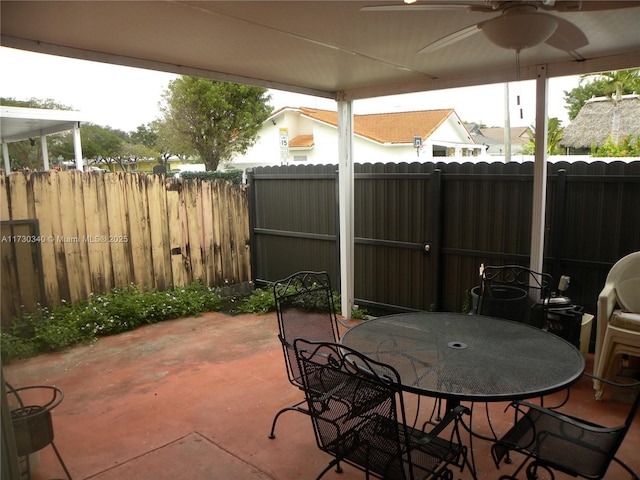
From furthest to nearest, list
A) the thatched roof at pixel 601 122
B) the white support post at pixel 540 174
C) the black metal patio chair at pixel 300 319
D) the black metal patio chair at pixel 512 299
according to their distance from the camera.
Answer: the thatched roof at pixel 601 122 → the white support post at pixel 540 174 → the black metal patio chair at pixel 512 299 → the black metal patio chair at pixel 300 319

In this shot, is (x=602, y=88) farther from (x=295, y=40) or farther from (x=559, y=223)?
(x=295, y=40)

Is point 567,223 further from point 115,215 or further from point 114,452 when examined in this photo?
point 115,215

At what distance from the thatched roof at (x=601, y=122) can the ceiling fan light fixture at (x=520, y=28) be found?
48.3 feet

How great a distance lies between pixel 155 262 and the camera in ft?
17.8

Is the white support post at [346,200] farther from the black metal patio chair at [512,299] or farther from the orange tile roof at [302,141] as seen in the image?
the orange tile roof at [302,141]

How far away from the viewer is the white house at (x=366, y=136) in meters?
16.4

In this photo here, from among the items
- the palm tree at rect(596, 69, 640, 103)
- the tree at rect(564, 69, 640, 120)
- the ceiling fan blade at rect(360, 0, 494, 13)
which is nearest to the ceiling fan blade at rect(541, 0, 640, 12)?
the ceiling fan blade at rect(360, 0, 494, 13)

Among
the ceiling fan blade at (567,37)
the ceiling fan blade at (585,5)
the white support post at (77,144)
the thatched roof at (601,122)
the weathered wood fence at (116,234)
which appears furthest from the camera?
the thatched roof at (601,122)

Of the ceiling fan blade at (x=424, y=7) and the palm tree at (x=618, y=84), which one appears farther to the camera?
the palm tree at (x=618, y=84)

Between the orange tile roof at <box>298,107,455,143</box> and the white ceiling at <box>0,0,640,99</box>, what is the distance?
12408 mm

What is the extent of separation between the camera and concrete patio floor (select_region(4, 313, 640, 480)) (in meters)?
2.42

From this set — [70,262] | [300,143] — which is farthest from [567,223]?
[300,143]

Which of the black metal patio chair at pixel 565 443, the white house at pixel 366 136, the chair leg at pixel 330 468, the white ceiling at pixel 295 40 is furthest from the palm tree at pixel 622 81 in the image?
the chair leg at pixel 330 468

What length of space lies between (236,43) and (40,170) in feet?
9.32
